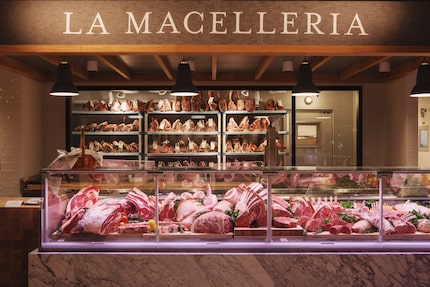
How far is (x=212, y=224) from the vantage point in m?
3.65

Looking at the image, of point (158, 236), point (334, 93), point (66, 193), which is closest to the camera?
point (158, 236)

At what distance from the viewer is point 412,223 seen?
12.4 feet

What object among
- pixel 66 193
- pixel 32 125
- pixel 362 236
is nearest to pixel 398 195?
pixel 362 236

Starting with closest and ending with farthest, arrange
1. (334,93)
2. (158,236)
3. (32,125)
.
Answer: (158,236) < (32,125) < (334,93)

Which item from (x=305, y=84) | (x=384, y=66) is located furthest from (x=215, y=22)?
(x=384, y=66)

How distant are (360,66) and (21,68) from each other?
4.93 metres

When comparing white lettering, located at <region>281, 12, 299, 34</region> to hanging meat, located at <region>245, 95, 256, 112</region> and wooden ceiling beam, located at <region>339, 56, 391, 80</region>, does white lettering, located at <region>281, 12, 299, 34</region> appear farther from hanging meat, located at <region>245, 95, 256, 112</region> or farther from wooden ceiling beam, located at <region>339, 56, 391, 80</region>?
hanging meat, located at <region>245, 95, 256, 112</region>

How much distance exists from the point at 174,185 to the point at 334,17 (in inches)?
69.3

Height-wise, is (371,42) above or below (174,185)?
above

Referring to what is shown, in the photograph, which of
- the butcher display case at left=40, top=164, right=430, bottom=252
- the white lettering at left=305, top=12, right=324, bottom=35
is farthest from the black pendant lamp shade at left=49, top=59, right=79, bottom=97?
the white lettering at left=305, top=12, right=324, bottom=35

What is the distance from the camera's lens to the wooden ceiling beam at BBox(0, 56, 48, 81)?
6762 millimetres

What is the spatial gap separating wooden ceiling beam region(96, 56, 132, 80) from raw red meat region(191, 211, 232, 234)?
10.2 feet

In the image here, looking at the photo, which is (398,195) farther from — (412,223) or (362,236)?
(362,236)

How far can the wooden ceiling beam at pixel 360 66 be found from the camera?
639 centimetres
